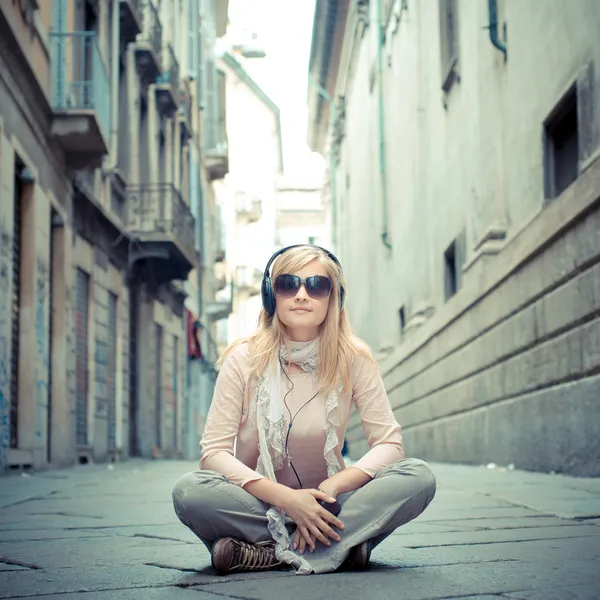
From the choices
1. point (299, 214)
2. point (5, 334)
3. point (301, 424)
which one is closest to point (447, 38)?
point (5, 334)

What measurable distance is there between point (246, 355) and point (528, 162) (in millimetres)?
7948

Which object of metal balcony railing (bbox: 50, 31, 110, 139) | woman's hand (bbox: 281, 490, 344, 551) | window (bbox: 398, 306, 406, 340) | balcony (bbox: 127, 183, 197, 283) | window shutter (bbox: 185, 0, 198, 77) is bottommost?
woman's hand (bbox: 281, 490, 344, 551)

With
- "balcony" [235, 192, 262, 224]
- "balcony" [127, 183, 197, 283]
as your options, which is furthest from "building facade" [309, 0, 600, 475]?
"balcony" [235, 192, 262, 224]

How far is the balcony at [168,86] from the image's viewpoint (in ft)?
69.2

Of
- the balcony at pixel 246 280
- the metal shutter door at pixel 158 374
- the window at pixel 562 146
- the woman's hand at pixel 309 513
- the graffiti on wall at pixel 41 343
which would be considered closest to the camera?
→ the woman's hand at pixel 309 513

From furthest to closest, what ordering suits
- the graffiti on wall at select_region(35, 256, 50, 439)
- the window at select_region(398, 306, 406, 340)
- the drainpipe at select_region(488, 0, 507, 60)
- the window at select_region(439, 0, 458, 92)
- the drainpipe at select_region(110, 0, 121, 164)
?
1. the window at select_region(398, 306, 406, 340)
2. the drainpipe at select_region(110, 0, 121, 164)
3. the window at select_region(439, 0, 458, 92)
4. the drainpipe at select_region(488, 0, 507, 60)
5. the graffiti on wall at select_region(35, 256, 50, 439)

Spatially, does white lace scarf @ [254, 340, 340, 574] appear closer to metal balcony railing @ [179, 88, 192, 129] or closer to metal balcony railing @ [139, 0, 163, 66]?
metal balcony railing @ [139, 0, 163, 66]

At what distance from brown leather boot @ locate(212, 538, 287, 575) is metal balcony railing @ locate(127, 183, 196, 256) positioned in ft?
47.6

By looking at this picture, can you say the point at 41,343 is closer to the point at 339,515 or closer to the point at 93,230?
the point at 93,230

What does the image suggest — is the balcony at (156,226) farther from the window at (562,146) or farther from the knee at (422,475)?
the knee at (422,475)

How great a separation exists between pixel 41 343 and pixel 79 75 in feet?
12.4

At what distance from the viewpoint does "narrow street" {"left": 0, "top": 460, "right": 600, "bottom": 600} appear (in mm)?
2896

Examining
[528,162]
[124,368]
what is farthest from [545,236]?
[124,368]

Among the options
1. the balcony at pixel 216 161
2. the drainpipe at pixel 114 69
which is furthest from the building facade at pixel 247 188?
the drainpipe at pixel 114 69
